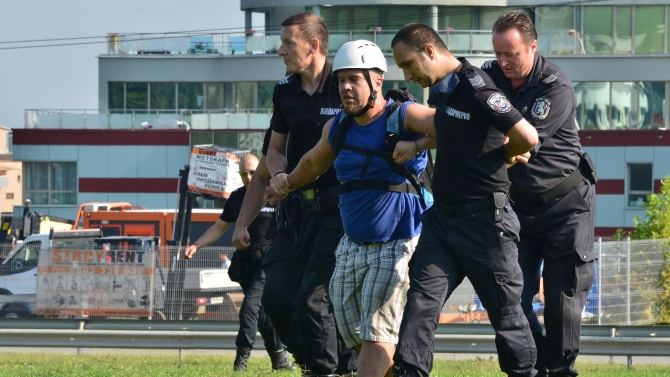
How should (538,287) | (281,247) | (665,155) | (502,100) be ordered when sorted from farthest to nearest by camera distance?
1. (665,155)
2. (281,247)
3. (538,287)
4. (502,100)

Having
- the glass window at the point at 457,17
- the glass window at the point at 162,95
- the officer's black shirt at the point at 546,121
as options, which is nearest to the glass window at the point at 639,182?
the glass window at the point at 457,17

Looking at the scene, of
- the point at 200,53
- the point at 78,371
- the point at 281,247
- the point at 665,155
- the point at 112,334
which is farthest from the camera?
the point at 200,53

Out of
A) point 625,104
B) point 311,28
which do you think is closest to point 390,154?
point 311,28

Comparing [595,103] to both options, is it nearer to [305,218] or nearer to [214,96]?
[214,96]

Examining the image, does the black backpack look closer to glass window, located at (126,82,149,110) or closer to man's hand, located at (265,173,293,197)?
man's hand, located at (265,173,293,197)

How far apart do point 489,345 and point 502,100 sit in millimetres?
7512

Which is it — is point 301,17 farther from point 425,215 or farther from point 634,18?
point 634,18

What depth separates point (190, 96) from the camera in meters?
53.2

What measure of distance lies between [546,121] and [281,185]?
5.03ft

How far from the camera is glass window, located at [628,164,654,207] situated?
1914 inches

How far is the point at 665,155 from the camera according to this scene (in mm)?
48344

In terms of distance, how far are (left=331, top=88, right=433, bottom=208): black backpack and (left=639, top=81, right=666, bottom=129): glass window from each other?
144 feet

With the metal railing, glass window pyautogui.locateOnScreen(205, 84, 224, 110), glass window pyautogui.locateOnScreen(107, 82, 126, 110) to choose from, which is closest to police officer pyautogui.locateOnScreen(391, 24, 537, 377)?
the metal railing

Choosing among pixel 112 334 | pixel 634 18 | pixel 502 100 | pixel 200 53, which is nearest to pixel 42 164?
pixel 200 53
